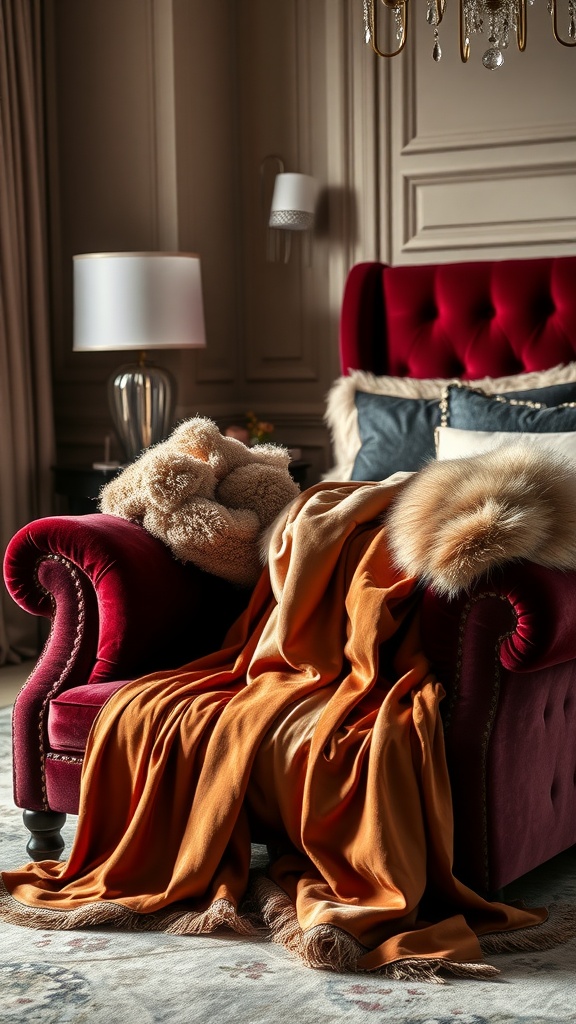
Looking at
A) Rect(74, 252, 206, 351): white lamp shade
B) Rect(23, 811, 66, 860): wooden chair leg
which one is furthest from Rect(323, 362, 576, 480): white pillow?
Rect(23, 811, 66, 860): wooden chair leg

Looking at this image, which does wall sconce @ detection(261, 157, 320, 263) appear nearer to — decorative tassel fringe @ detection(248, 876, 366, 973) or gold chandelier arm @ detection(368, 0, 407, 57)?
gold chandelier arm @ detection(368, 0, 407, 57)

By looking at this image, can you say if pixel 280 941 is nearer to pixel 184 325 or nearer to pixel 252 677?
pixel 252 677

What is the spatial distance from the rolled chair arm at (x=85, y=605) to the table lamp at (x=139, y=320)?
1536mm

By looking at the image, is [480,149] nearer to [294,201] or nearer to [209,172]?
[294,201]

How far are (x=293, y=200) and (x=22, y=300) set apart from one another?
1036mm

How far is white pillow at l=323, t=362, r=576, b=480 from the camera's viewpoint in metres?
3.30

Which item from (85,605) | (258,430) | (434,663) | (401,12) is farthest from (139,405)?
(434,663)

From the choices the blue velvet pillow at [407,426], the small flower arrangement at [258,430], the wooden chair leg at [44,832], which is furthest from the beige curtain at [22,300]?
the wooden chair leg at [44,832]

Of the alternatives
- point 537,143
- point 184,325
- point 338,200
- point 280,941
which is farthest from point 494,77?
point 280,941

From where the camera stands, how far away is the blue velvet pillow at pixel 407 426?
3.14 m

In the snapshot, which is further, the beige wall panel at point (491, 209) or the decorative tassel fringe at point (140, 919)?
the beige wall panel at point (491, 209)

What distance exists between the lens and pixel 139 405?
4152 millimetres

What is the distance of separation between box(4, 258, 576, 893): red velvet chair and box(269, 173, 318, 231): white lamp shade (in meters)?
2.07

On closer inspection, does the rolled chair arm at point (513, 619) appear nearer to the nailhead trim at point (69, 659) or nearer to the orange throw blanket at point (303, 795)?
the orange throw blanket at point (303, 795)
